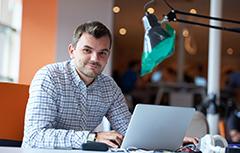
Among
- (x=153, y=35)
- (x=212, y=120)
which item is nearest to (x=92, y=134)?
(x=153, y=35)

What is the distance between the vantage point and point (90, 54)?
2.47 meters

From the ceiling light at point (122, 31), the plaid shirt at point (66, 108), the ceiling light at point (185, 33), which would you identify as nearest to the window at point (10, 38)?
the plaid shirt at point (66, 108)

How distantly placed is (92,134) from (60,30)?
2661 millimetres

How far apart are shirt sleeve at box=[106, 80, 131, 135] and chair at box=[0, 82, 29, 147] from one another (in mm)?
437

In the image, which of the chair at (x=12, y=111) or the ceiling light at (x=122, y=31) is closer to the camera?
the chair at (x=12, y=111)

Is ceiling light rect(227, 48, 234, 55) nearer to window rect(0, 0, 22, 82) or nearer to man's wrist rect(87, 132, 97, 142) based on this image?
window rect(0, 0, 22, 82)

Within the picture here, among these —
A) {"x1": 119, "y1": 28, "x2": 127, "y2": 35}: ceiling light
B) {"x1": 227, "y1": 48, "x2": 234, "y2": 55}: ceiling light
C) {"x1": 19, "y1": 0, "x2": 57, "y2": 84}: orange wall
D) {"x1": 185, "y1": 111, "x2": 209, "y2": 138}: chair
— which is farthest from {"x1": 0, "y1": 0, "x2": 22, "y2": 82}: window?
{"x1": 227, "y1": 48, "x2": 234, "y2": 55}: ceiling light

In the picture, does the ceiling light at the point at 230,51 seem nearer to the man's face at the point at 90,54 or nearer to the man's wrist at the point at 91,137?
the man's face at the point at 90,54

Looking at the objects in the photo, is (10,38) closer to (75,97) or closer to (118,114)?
(118,114)

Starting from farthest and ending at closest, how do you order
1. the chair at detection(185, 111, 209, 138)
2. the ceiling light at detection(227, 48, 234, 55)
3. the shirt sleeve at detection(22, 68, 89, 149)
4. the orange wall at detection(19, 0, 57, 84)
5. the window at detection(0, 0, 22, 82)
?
the ceiling light at detection(227, 48, 234, 55), the window at detection(0, 0, 22, 82), the orange wall at detection(19, 0, 57, 84), the chair at detection(185, 111, 209, 138), the shirt sleeve at detection(22, 68, 89, 149)

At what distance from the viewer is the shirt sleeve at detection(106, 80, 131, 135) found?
8.88ft

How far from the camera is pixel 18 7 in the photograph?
501cm

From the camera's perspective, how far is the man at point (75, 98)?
2.17 meters

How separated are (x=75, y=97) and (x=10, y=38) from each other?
2.96 metres
